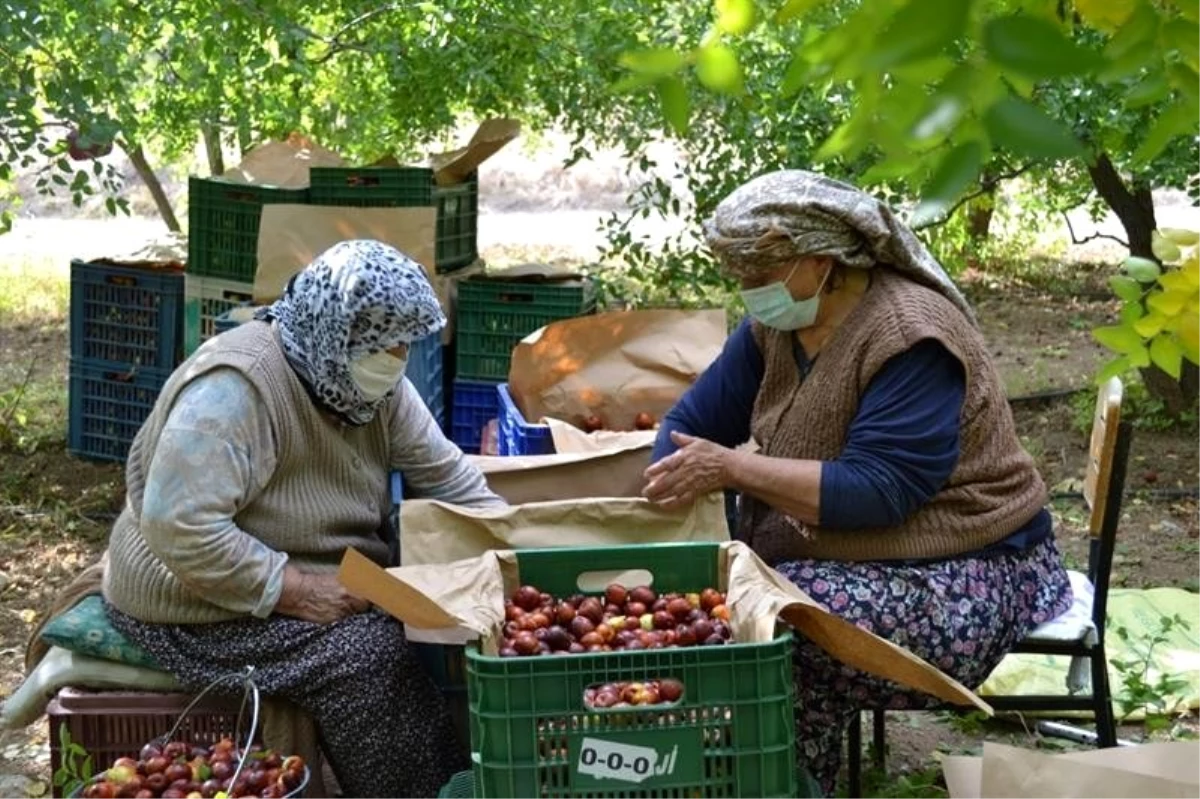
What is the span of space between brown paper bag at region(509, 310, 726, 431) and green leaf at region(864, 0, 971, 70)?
351 cm

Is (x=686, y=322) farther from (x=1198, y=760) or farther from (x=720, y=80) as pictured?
(x=720, y=80)

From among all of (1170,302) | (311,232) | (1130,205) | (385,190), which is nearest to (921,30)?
(1170,302)

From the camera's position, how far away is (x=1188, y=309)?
6.64 ft

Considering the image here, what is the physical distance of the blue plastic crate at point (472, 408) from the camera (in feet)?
18.3

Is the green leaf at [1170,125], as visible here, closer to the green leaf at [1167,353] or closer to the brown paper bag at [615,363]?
the green leaf at [1167,353]

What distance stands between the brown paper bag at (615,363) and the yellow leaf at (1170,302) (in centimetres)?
262

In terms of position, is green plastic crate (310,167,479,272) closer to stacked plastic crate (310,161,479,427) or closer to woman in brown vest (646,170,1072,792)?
stacked plastic crate (310,161,479,427)

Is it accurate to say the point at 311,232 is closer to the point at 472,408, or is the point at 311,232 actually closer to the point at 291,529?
the point at 472,408

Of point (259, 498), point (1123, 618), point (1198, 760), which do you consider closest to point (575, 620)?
point (259, 498)

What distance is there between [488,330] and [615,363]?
1.03 metres

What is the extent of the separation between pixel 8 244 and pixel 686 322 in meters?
9.55

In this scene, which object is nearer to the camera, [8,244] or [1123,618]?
[1123,618]

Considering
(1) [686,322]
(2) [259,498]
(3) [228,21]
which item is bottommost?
(2) [259,498]

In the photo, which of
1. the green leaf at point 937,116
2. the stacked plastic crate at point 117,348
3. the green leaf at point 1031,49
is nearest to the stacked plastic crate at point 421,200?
the stacked plastic crate at point 117,348
